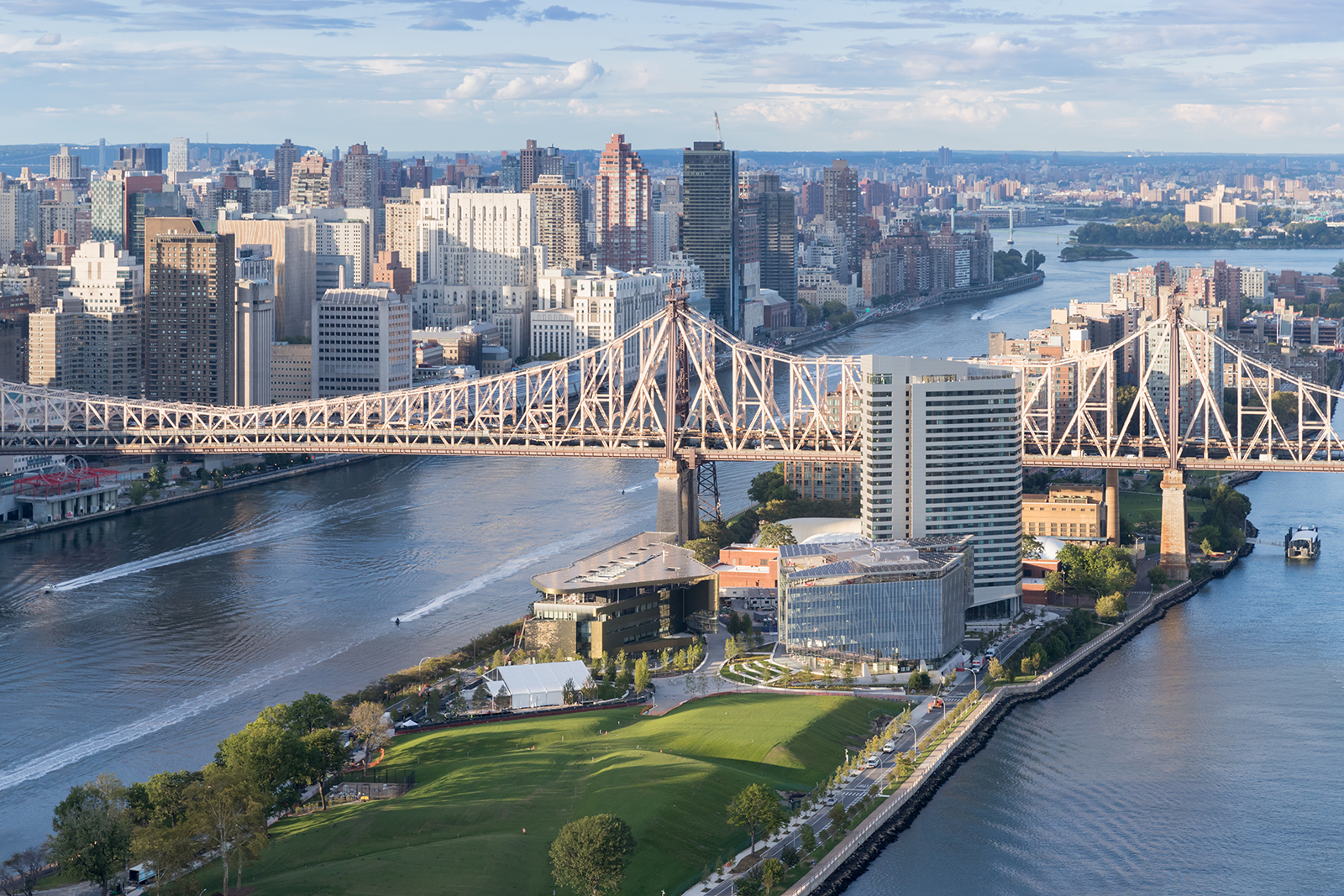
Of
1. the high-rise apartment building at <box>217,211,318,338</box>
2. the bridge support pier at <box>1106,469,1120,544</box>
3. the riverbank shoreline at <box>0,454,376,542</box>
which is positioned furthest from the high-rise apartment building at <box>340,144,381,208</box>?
the bridge support pier at <box>1106,469,1120,544</box>

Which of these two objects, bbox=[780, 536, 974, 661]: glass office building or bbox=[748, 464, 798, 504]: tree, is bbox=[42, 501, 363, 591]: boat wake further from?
bbox=[780, 536, 974, 661]: glass office building

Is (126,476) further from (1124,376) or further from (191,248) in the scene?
(1124,376)

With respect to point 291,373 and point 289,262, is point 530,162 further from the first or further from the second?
point 291,373

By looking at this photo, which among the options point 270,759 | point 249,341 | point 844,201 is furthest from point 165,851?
point 844,201

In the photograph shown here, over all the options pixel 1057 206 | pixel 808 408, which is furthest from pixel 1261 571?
pixel 1057 206

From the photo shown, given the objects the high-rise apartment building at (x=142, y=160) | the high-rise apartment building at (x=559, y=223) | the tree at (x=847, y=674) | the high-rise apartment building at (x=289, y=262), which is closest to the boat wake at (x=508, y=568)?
the tree at (x=847, y=674)

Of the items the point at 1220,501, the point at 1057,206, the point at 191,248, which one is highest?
the point at 1057,206

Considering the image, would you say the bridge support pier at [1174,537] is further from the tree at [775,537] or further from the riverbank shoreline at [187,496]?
the riverbank shoreline at [187,496]
